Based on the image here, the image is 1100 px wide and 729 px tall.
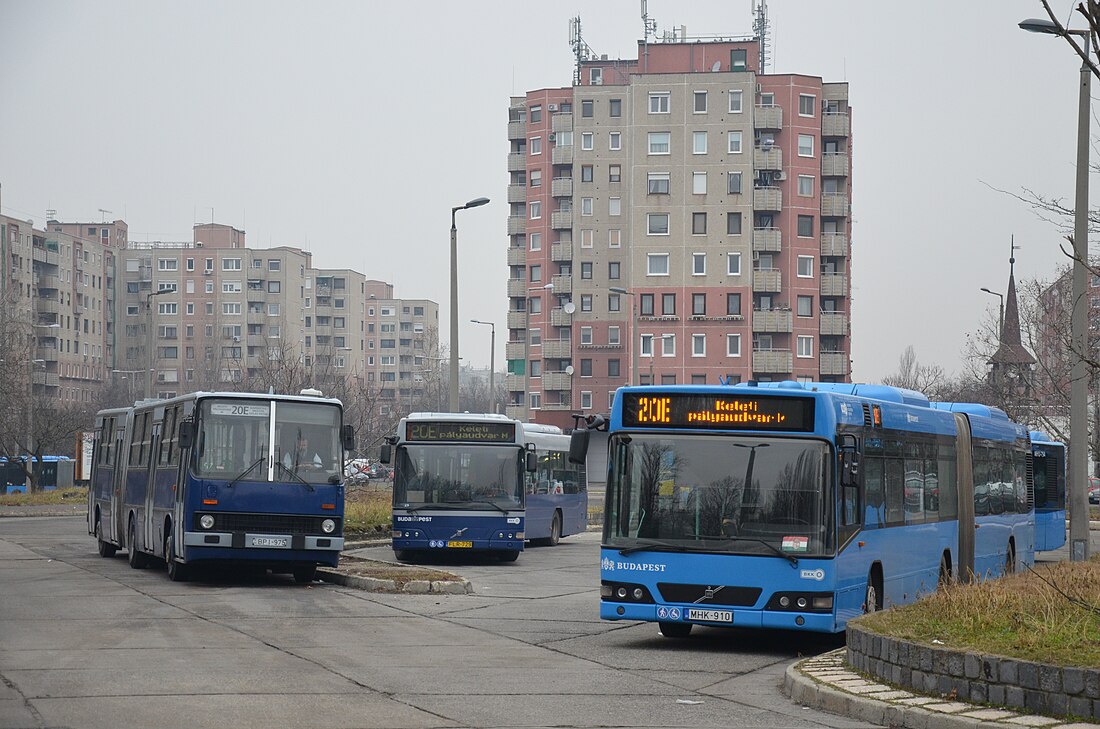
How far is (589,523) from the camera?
4991 centimetres

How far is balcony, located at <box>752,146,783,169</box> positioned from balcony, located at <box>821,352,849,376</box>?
11861 millimetres

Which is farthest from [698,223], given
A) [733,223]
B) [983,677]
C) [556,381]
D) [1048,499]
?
[983,677]

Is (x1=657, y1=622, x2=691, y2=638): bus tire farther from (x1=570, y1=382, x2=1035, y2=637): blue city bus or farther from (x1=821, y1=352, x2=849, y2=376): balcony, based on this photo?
(x1=821, y1=352, x2=849, y2=376): balcony

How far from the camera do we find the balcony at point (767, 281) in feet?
297

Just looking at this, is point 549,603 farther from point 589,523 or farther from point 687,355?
point 687,355

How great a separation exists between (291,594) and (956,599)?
10.6 metres

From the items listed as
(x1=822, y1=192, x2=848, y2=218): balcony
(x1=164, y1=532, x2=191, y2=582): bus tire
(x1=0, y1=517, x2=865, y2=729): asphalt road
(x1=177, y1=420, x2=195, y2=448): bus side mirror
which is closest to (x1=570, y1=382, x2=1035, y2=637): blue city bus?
(x1=0, y1=517, x2=865, y2=729): asphalt road

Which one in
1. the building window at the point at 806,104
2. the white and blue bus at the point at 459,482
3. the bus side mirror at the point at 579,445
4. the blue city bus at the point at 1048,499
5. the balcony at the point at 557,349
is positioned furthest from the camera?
the balcony at the point at 557,349

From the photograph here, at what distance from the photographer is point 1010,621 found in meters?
11.7

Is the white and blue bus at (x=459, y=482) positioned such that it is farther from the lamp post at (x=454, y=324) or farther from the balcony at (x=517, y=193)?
the balcony at (x=517, y=193)

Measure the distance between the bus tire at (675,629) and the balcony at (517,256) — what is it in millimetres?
82938

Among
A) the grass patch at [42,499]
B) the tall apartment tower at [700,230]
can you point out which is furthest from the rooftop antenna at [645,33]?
the grass patch at [42,499]

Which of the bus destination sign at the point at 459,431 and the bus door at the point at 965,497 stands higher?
the bus destination sign at the point at 459,431

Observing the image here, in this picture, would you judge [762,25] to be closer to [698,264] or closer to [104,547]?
[698,264]
